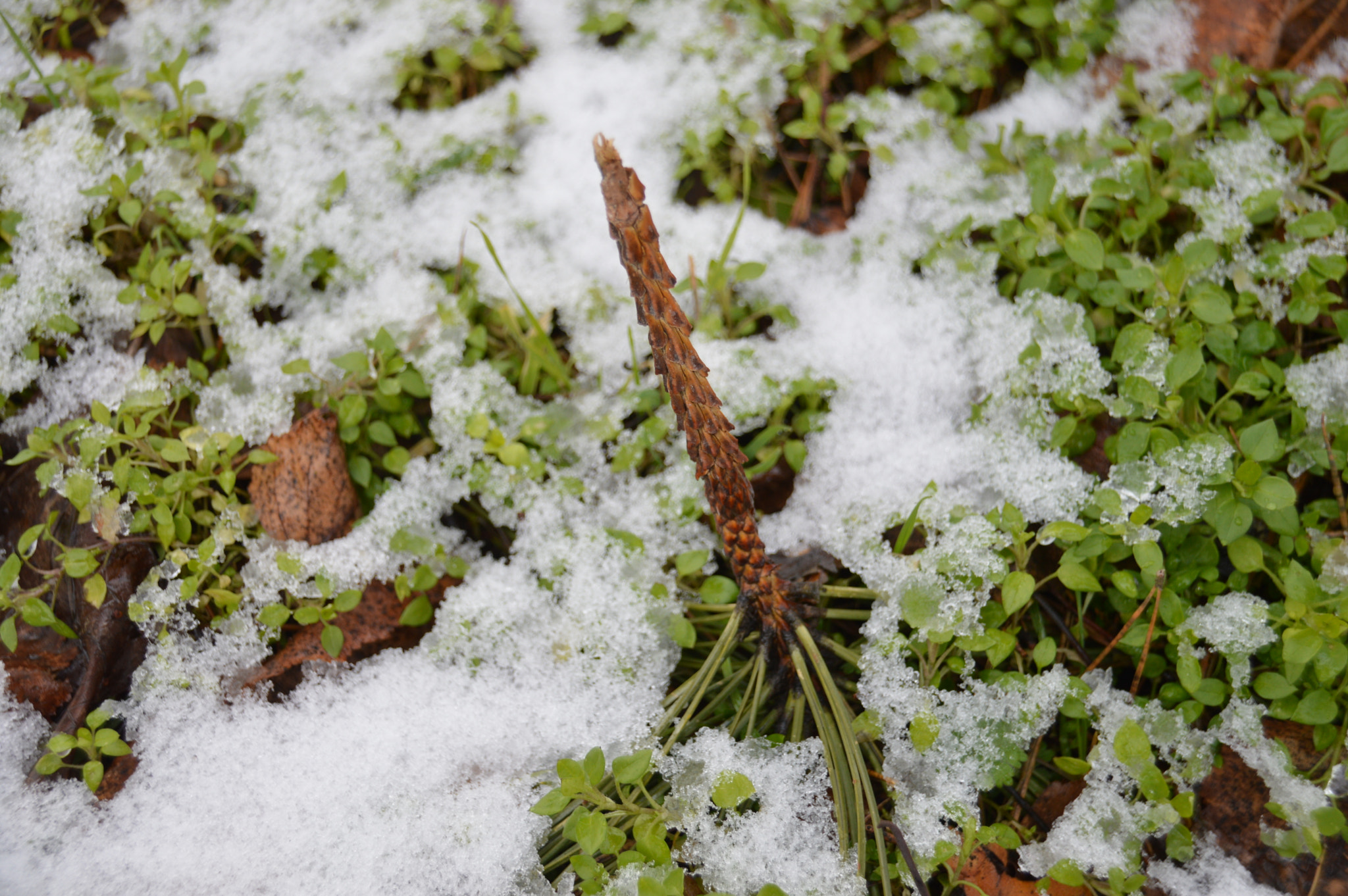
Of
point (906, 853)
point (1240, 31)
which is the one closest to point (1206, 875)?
point (906, 853)

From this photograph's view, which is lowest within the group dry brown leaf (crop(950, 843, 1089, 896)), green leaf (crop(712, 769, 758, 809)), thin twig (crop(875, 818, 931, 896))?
dry brown leaf (crop(950, 843, 1089, 896))

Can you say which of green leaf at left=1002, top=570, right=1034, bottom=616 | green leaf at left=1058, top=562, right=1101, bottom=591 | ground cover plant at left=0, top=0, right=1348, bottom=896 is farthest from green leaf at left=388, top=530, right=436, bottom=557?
green leaf at left=1058, top=562, right=1101, bottom=591

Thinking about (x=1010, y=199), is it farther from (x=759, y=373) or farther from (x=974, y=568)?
(x=974, y=568)

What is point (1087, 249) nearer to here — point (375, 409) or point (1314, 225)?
point (1314, 225)

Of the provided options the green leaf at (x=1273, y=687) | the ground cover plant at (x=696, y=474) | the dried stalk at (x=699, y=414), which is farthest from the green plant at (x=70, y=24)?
the green leaf at (x=1273, y=687)

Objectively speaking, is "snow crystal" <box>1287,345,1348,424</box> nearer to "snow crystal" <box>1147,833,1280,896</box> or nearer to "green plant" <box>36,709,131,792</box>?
"snow crystal" <box>1147,833,1280,896</box>

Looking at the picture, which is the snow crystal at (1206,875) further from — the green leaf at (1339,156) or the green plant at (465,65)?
the green plant at (465,65)
